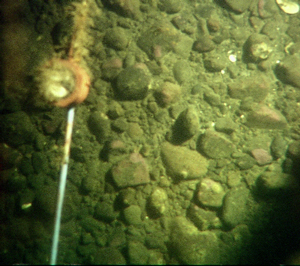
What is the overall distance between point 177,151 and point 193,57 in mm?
1623

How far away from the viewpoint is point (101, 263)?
2.15 m

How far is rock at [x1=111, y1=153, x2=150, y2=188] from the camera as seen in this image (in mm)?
2340

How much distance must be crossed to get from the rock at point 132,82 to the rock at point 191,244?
1775mm

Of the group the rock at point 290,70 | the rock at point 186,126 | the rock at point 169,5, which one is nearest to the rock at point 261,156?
the rock at point 186,126

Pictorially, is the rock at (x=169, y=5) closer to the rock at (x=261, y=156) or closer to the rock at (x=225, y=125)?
the rock at (x=225, y=125)

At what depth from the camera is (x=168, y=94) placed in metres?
2.63

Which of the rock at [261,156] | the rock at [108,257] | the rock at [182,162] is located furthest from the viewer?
the rock at [261,156]

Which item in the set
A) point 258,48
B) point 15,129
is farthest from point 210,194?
point 15,129

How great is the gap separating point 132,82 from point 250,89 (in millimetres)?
1910

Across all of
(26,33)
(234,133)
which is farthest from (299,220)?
(26,33)

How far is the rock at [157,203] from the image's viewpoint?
2.32 m

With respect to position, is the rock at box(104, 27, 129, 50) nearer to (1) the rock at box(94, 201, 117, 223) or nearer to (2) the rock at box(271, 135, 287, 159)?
(1) the rock at box(94, 201, 117, 223)

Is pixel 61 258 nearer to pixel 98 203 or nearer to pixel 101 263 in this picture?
pixel 101 263

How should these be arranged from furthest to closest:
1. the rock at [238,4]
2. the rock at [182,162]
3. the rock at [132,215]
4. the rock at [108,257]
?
the rock at [238,4] → the rock at [182,162] → the rock at [132,215] → the rock at [108,257]
